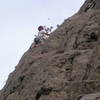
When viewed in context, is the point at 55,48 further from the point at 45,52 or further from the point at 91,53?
the point at 91,53

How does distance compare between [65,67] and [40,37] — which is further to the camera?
[40,37]

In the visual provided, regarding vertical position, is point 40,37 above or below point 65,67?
above

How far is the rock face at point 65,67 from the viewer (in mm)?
20653

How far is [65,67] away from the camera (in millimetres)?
23031

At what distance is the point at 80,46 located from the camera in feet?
80.5

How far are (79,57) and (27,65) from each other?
188 inches

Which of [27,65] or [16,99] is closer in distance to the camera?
[16,99]

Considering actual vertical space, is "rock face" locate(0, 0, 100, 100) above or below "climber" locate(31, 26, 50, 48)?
below

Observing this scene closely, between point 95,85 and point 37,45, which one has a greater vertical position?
point 37,45

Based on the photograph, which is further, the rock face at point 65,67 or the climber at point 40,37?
the climber at point 40,37

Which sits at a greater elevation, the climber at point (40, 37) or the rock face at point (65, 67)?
the climber at point (40, 37)

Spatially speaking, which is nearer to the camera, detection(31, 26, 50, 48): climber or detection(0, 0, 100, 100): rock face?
detection(0, 0, 100, 100): rock face

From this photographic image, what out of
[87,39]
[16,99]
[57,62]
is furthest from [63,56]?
[16,99]

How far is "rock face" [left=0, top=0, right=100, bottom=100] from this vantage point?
813 inches
